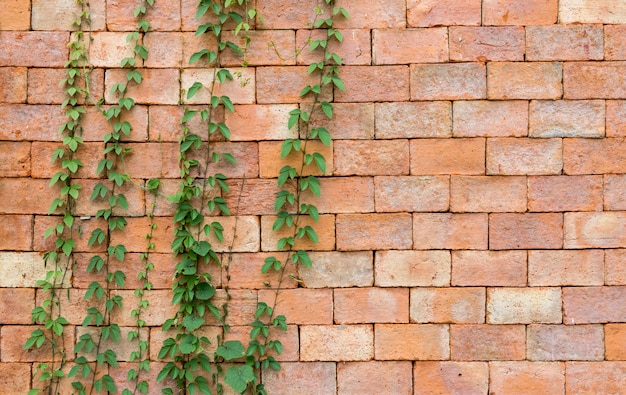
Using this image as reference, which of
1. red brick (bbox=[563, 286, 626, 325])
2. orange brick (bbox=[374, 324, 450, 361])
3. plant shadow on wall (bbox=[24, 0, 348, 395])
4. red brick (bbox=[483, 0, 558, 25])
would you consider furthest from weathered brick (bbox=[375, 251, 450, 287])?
red brick (bbox=[483, 0, 558, 25])

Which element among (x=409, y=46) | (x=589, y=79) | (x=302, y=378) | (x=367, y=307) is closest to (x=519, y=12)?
(x=589, y=79)

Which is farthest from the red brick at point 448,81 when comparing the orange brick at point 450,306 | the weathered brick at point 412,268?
the orange brick at point 450,306

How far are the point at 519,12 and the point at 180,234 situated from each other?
2.40 metres

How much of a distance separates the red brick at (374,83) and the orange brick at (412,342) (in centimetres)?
137

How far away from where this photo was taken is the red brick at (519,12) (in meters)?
3.32

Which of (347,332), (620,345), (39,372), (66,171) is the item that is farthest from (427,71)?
(39,372)

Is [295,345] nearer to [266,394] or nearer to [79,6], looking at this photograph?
[266,394]

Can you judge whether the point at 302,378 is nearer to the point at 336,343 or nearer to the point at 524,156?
the point at 336,343

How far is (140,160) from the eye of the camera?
3.37m

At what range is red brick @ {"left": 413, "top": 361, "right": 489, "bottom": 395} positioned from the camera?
3357mm

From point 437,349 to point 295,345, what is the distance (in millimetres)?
850

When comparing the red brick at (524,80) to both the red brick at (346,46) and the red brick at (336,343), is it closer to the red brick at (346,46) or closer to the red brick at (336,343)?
the red brick at (346,46)

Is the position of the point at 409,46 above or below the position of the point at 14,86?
above

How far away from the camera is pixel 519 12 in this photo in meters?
3.33
